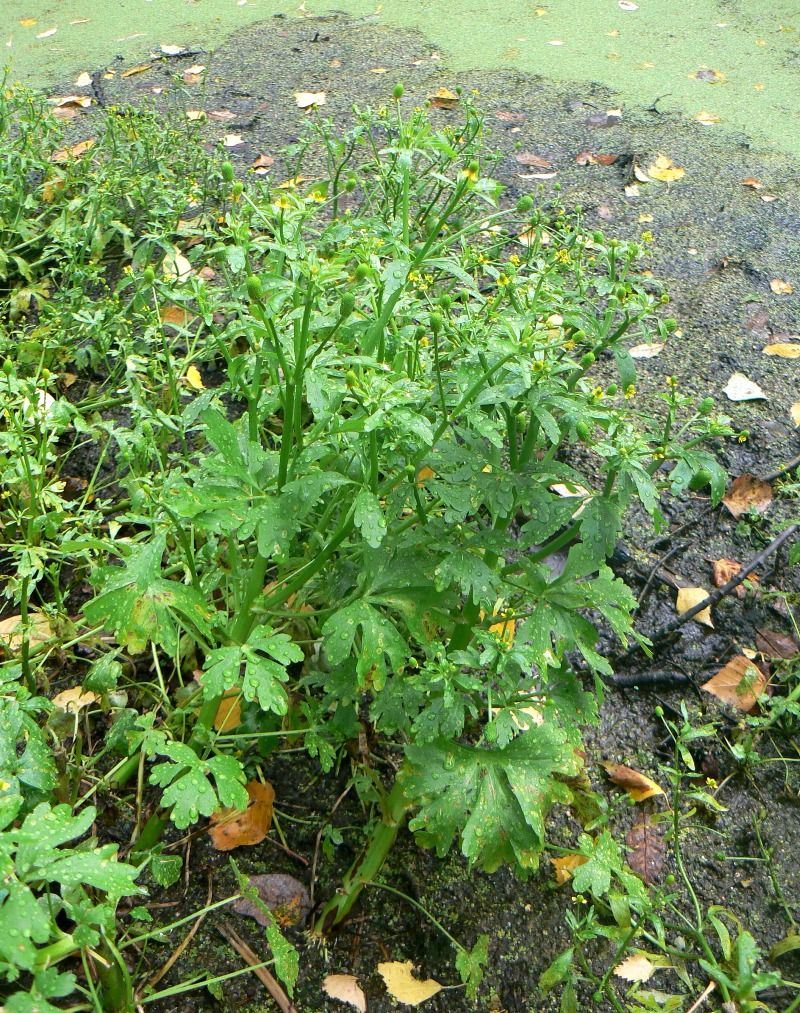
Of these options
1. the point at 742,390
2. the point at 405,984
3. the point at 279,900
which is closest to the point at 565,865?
the point at 405,984

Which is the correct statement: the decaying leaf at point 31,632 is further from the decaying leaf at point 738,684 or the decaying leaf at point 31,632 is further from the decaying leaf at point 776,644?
the decaying leaf at point 776,644

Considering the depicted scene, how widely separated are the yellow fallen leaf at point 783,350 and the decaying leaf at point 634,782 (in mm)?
1342

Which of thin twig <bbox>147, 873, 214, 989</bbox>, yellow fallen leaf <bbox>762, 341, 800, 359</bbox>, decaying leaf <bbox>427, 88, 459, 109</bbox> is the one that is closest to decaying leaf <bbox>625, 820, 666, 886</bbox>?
thin twig <bbox>147, 873, 214, 989</bbox>

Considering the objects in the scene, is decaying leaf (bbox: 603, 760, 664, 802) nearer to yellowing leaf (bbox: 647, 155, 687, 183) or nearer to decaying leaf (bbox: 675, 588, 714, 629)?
decaying leaf (bbox: 675, 588, 714, 629)

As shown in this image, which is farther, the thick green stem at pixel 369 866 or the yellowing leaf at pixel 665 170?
the yellowing leaf at pixel 665 170

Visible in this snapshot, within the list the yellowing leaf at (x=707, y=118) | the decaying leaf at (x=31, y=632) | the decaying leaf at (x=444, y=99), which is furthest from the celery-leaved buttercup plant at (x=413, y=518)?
the yellowing leaf at (x=707, y=118)

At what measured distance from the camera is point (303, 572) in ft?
4.94

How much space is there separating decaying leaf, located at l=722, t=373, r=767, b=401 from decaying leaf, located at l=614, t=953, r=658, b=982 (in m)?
1.44

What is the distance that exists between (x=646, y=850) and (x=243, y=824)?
0.74 meters

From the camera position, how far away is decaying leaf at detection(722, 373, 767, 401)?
96.6 inches

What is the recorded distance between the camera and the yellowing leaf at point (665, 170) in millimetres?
3316

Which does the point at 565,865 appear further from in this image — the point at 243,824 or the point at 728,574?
the point at 728,574

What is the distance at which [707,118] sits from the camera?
12.2ft

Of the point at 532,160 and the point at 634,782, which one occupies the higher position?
the point at 532,160
